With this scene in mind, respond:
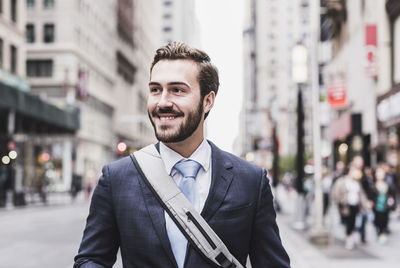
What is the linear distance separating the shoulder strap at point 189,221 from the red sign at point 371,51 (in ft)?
83.5

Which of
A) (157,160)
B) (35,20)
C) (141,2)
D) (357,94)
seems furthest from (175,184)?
(141,2)

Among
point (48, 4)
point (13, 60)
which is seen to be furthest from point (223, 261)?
point (48, 4)

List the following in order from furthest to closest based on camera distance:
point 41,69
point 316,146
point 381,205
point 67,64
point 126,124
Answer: point 126,124, point 41,69, point 67,64, point 316,146, point 381,205

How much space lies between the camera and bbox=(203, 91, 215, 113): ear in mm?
2697

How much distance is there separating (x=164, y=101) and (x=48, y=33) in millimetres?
55106

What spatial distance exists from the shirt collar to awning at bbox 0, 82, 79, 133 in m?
27.0

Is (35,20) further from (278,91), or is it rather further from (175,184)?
(278,91)

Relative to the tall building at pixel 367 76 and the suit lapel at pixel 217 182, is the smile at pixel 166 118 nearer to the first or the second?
the suit lapel at pixel 217 182

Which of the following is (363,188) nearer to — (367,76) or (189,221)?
(189,221)

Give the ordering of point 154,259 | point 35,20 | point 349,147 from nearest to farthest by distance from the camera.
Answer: point 154,259 < point 349,147 < point 35,20

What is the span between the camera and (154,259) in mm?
2504

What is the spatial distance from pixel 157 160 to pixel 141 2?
334 ft

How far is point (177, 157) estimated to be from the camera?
2684 millimetres

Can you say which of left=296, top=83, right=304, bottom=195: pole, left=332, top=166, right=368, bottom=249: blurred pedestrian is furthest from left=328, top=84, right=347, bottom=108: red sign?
left=332, top=166, right=368, bottom=249: blurred pedestrian
